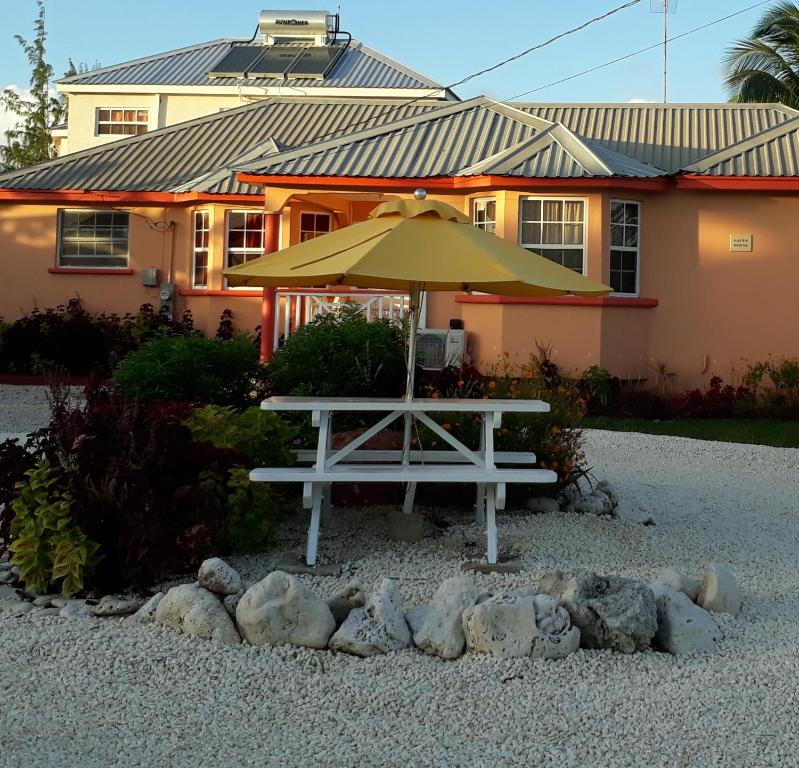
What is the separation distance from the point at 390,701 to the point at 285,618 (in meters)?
0.75

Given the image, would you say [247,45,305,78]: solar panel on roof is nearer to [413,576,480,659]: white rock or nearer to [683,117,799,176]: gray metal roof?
[683,117,799,176]: gray metal roof

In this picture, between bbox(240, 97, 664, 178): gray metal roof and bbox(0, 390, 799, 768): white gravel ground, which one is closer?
bbox(0, 390, 799, 768): white gravel ground

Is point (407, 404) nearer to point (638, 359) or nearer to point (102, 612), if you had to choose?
point (102, 612)

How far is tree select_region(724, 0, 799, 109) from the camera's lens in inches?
1126

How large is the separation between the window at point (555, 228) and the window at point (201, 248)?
6006mm

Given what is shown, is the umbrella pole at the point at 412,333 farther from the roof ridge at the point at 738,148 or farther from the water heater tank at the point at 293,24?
the water heater tank at the point at 293,24

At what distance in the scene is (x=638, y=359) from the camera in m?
15.0

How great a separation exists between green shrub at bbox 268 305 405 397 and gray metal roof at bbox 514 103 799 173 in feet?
30.2

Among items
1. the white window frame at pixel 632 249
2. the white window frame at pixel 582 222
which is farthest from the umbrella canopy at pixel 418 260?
the white window frame at pixel 632 249

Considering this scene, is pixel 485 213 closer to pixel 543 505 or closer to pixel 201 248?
pixel 201 248

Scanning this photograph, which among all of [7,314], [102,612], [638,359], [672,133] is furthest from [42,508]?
[672,133]

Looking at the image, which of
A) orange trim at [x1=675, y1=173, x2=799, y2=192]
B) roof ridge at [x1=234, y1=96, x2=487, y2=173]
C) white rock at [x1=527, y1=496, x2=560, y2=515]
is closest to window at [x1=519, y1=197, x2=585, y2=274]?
orange trim at [x1=675, y1=173, x2=799, y2=192]

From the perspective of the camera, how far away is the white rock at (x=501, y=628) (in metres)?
4.55

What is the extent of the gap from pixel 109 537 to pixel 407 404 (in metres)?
1.90
